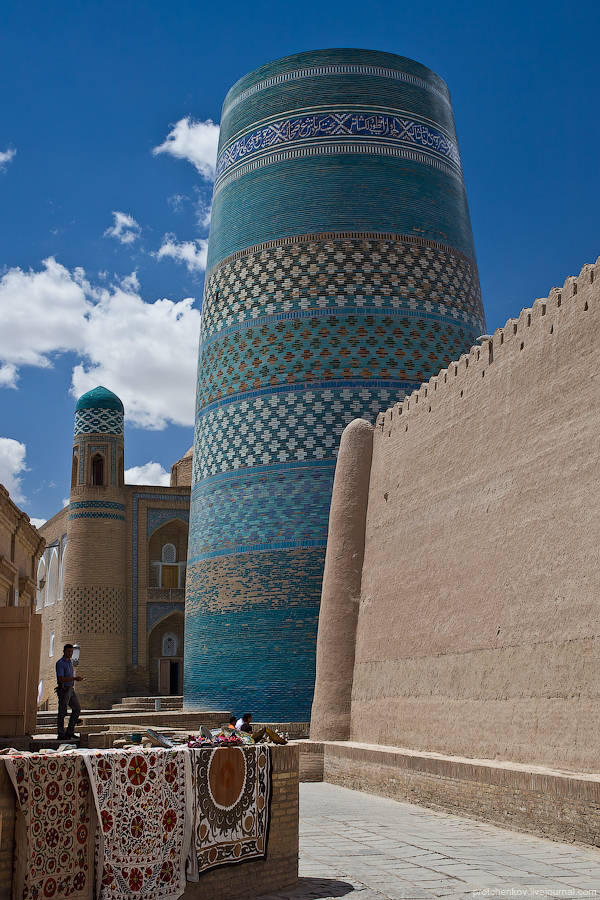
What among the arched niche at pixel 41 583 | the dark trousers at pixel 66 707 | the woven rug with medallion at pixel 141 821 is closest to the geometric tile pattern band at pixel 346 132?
the dark trousers at pixel 66 707

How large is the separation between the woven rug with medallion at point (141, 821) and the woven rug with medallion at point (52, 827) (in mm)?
55

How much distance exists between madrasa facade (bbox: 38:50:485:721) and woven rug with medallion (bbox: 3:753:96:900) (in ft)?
26.1

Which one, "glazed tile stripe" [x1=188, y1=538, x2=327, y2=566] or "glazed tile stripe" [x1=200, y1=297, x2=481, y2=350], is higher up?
"glazed tile stripe" [x1=200, y1=297, x2=481, y2=350]

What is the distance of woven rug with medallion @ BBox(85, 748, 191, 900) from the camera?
396cm

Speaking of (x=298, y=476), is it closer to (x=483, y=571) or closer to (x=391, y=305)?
(x=391, y=305)

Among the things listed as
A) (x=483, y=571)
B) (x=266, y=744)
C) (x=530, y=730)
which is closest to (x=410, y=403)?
(x=483, y=571)

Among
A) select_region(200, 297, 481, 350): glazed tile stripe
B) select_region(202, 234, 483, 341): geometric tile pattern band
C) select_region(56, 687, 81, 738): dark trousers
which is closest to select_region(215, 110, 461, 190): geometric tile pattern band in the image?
select_region(202, 234, 483, 341): geometric tile pattern band

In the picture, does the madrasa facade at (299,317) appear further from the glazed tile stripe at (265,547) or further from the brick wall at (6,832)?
the brick wall at (6,832)

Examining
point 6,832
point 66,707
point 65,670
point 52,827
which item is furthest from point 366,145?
point 6,832

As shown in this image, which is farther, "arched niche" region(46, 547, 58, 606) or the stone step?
"arched niche" region(46, 547, 58, 606)

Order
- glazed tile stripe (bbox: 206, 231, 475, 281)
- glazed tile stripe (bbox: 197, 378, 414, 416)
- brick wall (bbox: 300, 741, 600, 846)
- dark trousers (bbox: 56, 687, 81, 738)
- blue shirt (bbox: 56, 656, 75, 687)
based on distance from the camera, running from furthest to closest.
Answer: glazed tile stripe (bbox: 206, 231, 475, 281), glazed tile stripe (bbox: 197, 378, 414, 416), blue shirt (bbox: 56, 656, 75, 687), dark trousers (bbox: 56, 687, 81, 738), brick wall (bbox: 300, 741, 600, 846)

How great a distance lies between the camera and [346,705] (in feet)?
34.2

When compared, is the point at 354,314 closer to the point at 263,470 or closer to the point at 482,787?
the point at 263,470

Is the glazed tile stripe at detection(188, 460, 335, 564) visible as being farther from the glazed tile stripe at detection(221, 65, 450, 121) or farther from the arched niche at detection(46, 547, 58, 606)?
the arched niche at detection(46, 547, 58, 606)
